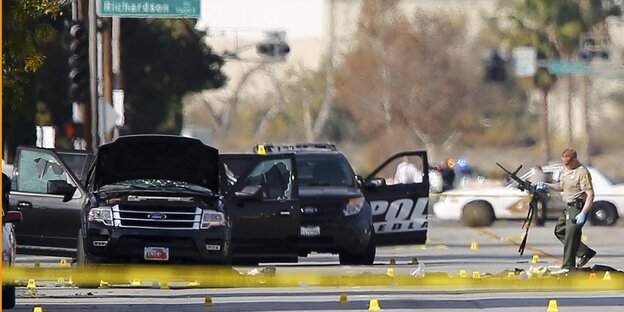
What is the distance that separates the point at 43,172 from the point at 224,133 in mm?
94755

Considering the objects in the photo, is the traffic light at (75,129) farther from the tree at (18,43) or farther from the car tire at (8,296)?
the car tire at (8,296)

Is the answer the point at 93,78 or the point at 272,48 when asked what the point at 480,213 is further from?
the point at 272,48

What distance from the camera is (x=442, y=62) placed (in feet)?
316

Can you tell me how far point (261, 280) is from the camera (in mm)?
23562

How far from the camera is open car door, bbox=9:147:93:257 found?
24.3m

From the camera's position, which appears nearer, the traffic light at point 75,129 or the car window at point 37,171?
the car window at point 37,171

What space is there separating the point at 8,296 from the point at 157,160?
4.86 meters

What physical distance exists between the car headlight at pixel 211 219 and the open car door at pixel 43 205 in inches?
89.6

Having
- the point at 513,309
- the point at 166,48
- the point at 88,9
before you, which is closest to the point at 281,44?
the point at 166,48

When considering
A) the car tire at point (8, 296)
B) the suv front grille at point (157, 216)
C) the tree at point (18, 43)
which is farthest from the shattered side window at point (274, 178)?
the car tire at point (8, 296)

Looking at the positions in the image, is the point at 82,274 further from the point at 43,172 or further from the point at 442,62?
the point at 442,62

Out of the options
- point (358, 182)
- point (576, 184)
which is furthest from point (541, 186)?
point (358, 182)

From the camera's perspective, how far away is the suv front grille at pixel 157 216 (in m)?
22.3

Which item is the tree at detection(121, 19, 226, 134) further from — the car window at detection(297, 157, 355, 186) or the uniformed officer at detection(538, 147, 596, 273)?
the uniformed officer at detection(538, 147, 596, 273)
